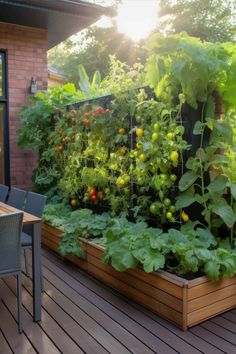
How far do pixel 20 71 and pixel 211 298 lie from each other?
482 centimetres

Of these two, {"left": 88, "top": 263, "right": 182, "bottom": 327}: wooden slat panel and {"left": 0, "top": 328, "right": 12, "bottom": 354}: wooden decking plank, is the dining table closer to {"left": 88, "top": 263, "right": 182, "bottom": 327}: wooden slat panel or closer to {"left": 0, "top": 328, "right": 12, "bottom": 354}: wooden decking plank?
{"left": 0, "top": 328, "right": 12, "bottom": 354}: wooden decking plank

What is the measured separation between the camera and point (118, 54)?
17.3 metres

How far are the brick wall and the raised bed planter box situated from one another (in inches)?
132

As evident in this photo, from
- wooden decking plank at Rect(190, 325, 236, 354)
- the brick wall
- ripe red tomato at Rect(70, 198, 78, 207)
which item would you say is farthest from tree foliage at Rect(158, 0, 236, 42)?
wooden decking plank at Rect(190, 325, 236, 354)

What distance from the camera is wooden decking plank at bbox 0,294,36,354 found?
218 cm

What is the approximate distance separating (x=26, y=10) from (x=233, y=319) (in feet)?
15.9

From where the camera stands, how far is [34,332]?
7.84ft

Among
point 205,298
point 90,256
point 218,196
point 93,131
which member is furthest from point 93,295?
point 93,131

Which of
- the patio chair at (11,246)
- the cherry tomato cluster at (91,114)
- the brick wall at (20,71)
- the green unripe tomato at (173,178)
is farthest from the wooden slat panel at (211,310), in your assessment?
the brick wall at (20,71)

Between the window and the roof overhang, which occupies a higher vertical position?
the roof overhang

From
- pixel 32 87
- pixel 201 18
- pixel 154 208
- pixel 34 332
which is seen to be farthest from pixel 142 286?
pixel 201 18

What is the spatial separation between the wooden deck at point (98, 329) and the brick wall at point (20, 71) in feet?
10.1

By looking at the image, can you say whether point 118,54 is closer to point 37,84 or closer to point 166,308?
point 37,84

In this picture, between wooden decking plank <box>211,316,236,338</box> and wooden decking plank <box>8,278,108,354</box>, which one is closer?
wooden decking plank <box>8,278,108,354</box>
